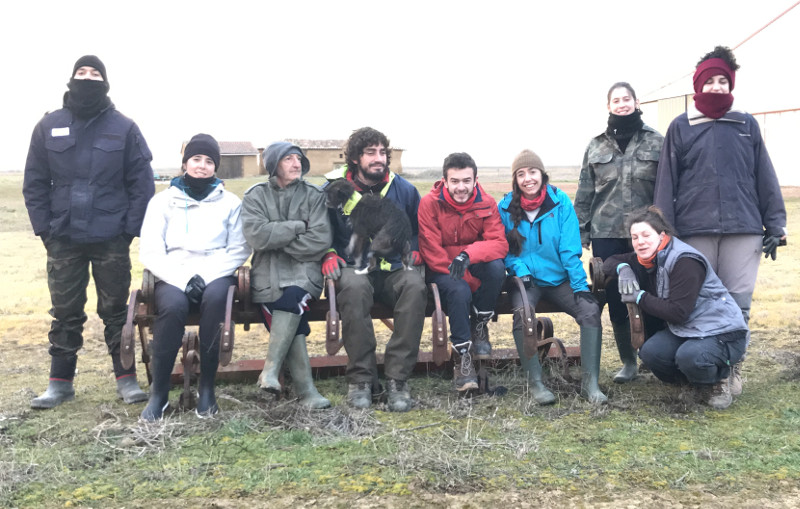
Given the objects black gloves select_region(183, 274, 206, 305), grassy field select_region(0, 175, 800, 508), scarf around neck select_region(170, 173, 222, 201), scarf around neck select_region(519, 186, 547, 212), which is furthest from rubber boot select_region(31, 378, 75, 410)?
scarf around neck select_region(519, 186, 547, 212)

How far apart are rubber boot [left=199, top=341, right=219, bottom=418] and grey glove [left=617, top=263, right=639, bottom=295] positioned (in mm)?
2490

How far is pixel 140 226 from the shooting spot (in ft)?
15.3

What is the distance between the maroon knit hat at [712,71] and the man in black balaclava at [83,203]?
365 centimetres

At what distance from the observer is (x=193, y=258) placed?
437cm

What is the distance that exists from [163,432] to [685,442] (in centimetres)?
275

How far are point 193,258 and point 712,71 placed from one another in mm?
3479

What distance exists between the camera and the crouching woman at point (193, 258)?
413 cm

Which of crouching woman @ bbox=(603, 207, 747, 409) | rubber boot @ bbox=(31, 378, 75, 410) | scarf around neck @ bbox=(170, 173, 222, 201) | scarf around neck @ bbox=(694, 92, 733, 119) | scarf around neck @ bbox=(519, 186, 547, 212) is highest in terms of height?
scarf around neck @ bbox=(694, 92, 733, 119)

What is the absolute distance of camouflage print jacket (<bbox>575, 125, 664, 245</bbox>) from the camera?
15.9 ft

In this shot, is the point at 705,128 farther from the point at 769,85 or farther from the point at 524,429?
the point at 769,85

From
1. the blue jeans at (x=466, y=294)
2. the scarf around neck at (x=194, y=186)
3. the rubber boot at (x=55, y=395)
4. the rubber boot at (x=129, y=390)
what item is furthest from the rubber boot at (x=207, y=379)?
the blue jeans at (x=466, y=294)

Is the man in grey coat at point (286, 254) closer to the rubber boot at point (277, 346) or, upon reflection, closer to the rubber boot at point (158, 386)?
the rubber boot at point (277, 346)

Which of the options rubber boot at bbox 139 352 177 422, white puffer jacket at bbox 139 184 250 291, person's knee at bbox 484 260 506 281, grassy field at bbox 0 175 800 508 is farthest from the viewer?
person's knee at bbox 484 260 506 281

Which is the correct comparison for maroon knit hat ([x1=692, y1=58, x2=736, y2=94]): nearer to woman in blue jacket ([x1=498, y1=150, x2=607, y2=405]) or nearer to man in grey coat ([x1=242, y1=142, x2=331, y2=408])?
woman in blue jacket ([x1=498, y1=150, x2=607, y2=405])
